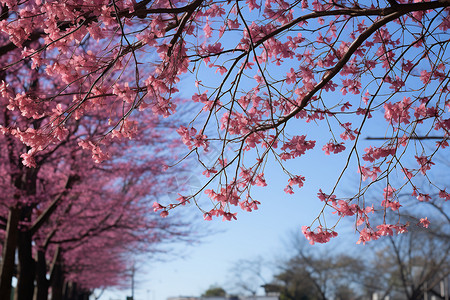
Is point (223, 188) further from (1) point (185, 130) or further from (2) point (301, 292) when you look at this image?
(2) point (301, 292)

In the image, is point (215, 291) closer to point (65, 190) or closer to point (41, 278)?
point (41, 278)

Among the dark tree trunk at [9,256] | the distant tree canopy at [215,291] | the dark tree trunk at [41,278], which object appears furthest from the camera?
the distant tree canopy at [215,291]

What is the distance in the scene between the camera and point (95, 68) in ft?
15.3

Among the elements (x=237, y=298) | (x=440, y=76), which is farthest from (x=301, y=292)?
(x=440, y=76)

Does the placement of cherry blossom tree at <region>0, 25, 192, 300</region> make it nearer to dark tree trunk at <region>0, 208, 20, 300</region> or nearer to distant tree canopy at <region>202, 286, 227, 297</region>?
dark tree trunk at <region>0, 208, 20, 300</region>

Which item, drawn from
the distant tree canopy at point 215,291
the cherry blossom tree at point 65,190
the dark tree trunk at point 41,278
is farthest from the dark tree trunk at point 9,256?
the distant tree canopy at point 215,291

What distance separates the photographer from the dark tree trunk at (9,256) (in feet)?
33.1

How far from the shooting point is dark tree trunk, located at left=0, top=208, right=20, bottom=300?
1009 centimetres

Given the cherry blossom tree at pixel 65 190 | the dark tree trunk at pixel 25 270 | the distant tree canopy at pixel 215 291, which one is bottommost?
the dark tree trunk at pixel 25 270

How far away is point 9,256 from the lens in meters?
10.3

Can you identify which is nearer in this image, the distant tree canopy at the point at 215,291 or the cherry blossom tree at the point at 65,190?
the cherry blossom tree at the point at 65,190

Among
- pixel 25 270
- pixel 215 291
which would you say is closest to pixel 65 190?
pixel 25 270

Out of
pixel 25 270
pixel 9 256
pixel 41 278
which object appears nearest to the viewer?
pixel 9 256

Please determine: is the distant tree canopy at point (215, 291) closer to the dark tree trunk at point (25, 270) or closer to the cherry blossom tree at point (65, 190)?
the cherry blossom tree at point (65, 190)
